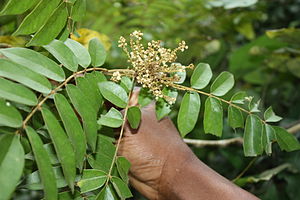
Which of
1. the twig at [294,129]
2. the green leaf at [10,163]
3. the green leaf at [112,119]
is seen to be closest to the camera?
the green leaf at [10,163]

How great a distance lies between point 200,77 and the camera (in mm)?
938

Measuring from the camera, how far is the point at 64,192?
750mm

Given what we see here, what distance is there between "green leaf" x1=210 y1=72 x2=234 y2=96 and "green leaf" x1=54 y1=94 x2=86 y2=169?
1.20ft

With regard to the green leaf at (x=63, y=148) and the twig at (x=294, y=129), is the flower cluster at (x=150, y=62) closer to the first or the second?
the green leaf at (x=63, y=148)

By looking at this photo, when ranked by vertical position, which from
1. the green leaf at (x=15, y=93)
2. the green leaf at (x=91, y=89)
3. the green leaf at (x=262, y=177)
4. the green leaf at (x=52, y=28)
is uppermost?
the green leaf at (x=52, y=28)

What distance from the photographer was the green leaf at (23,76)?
635 mm

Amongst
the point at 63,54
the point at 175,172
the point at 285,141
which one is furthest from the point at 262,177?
the point at 63,54

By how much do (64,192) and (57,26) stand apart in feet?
1.04

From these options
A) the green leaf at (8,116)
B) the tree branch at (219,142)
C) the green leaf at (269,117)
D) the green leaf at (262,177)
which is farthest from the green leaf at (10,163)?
the green leaf at (262,177)

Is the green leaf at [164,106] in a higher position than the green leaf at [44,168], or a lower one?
lower

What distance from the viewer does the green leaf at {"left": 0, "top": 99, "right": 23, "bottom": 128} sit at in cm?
60

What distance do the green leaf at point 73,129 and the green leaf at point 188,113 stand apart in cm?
25

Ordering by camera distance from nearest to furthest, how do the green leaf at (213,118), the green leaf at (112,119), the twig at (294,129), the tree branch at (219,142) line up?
the green leaf at (112,119), the green leaf at (213,118), the tree branch at (219,142), the twig at (294,129)

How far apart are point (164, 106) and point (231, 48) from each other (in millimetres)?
1622
